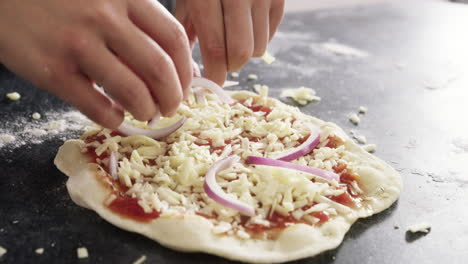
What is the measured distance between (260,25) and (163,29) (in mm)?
566

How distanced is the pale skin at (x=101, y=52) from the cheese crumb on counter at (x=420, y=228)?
32.4 inches

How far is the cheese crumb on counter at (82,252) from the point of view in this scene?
150 cm

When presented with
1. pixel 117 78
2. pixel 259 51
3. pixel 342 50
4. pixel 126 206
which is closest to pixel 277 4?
pixel 259 51

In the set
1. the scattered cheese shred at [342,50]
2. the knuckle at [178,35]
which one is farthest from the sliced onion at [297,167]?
the scattered cheese shred at [342,50]

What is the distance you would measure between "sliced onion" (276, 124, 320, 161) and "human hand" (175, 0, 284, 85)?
0.36 meters

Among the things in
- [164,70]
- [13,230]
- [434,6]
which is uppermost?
[164,70]

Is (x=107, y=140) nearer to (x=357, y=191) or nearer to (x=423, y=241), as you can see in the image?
(x=357, y=191)

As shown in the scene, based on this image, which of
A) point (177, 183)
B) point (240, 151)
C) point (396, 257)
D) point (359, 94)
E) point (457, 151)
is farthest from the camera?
point (359, 94)

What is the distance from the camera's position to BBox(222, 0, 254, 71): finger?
1.84 meters

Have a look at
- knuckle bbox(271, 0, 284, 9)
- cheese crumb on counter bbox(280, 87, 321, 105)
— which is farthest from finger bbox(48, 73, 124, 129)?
cheese crumb on counter bbox(280, 87, 321, 105)

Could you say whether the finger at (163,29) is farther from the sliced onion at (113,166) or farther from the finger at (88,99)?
the sliced onion at (113,166)

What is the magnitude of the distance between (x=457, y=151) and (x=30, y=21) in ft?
5.43

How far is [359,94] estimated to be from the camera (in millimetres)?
2592

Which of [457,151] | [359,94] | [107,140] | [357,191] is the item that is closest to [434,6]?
[359,94]
